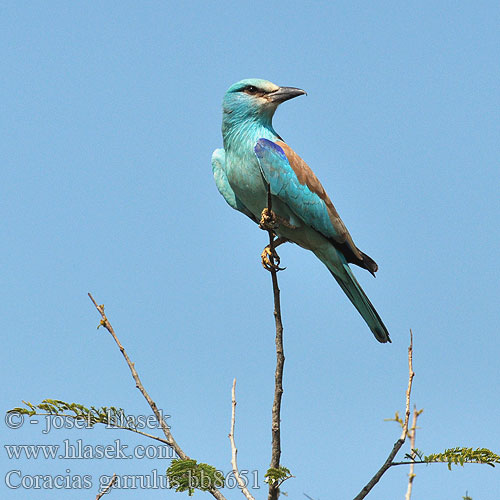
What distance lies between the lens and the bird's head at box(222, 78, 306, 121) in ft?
25.0

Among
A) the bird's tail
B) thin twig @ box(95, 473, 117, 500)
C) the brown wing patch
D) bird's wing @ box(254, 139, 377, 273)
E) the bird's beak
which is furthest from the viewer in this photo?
the bird's beak

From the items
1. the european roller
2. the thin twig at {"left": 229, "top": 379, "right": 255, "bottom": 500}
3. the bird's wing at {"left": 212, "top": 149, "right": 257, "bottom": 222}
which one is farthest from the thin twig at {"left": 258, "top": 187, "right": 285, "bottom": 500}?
the bird's wing at {"left": 212, "top": 149, "right": 257, "bottom": 222}

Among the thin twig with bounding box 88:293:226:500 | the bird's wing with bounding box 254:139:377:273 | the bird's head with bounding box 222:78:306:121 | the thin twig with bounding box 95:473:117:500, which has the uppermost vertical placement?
the bird's head with bounding box 222:78:306:121

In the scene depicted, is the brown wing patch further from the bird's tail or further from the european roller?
the bird's tail

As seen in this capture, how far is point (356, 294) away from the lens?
7.45 metres

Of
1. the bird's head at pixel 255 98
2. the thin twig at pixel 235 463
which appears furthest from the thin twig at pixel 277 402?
the bird's head at pixel 255 98

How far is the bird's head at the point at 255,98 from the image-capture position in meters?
7.61

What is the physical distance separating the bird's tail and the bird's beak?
5.46 feet

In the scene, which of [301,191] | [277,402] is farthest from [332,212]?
[277,402]

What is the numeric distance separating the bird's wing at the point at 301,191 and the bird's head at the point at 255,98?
1.45 ft

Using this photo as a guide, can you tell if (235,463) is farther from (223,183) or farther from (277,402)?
(223,183)

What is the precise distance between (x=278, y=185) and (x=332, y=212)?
30.7 inches

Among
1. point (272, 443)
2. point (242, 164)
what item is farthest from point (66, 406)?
point (242, 164)

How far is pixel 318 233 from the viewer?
24.5 feet
